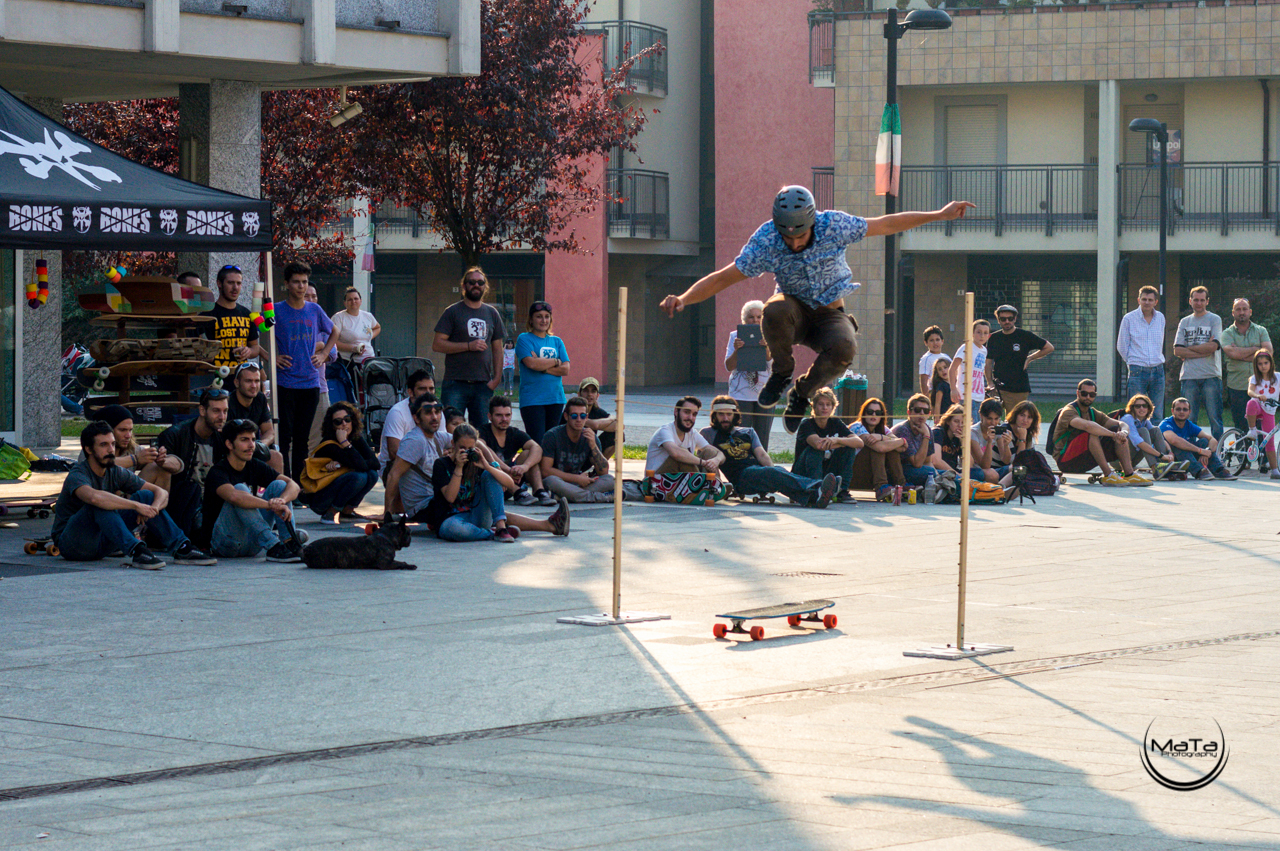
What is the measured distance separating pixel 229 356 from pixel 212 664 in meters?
6.60

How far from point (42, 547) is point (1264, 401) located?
45.9 feet

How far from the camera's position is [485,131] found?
66.2 feet

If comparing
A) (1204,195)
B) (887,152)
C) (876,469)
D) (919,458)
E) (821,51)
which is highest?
(821,51)

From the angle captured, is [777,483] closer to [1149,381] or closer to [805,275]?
[1149,381]

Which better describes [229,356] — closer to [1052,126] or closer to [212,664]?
[212,664]

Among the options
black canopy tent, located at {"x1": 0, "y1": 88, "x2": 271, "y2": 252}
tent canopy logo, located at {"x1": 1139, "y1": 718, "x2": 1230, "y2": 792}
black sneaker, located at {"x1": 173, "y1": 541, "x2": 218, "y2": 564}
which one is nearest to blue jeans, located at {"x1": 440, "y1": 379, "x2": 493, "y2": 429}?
black canopy tent, located at {"x1": 0, "y1": 88, "x2": 271, "y2": 252}

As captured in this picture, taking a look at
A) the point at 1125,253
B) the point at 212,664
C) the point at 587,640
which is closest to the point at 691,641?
the point at 587,640

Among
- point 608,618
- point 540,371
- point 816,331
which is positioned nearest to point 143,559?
point 608,618

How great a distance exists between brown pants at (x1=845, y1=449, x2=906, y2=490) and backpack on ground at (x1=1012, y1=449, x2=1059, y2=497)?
1.32 m

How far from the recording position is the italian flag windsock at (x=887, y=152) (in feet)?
42.0

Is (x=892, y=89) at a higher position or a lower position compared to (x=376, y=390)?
higher

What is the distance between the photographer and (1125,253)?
3491 centimetres

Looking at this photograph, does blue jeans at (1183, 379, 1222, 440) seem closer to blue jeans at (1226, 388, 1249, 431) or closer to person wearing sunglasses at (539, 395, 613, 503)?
blue jeans at (1226, 388, 1249, 431)

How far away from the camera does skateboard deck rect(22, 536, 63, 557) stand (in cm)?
1172
